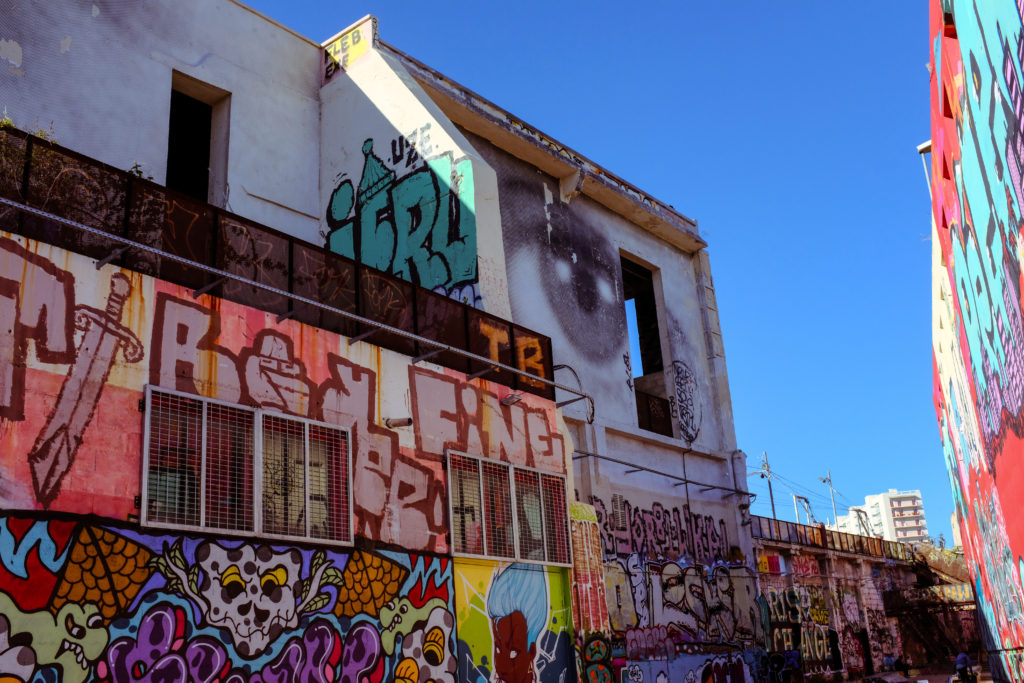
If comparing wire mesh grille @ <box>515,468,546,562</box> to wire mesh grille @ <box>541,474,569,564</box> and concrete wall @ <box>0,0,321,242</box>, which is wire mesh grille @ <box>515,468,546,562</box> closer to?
wire mesh grille @ <box>541,474,569,564</box>

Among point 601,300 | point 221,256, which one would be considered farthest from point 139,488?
point 601,300

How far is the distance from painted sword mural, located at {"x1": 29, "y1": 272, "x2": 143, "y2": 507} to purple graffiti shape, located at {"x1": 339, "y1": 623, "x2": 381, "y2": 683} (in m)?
3.66

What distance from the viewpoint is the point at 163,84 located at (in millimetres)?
16094

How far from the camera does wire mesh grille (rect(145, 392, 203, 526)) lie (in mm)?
9273

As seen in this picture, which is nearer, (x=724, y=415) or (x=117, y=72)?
(x=117, y=72)

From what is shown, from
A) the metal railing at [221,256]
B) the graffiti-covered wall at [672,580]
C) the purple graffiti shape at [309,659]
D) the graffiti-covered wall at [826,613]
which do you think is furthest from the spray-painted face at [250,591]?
the graffiti-covered wall at [826,613]

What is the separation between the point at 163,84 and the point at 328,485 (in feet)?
29.2

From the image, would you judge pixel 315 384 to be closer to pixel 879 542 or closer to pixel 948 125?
pixel 948 125

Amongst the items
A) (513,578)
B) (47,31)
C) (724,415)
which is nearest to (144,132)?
(47,31)

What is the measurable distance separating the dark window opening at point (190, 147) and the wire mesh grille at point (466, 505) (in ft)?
27.3

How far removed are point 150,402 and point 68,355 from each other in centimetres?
90

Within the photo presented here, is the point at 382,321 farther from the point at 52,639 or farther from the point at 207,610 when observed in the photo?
the point at 52,639

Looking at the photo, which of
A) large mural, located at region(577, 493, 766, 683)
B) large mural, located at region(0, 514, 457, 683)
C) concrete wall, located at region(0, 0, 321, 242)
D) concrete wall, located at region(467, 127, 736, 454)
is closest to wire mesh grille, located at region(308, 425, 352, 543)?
large mural, located at region(0, 514, 457, 683)

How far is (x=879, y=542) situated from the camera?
1296 inches
